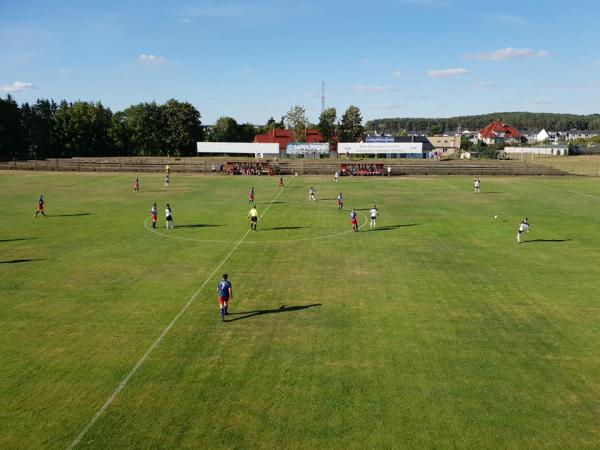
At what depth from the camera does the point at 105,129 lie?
10694cm

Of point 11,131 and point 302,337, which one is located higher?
point 11,131

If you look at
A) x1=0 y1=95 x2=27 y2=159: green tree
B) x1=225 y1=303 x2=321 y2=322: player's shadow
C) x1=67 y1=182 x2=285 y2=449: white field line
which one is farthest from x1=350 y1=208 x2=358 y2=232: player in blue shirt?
x1=0 y1=95 x2=27 y2=159: green tree

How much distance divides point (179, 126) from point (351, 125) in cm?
4676

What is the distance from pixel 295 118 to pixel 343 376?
124 metres

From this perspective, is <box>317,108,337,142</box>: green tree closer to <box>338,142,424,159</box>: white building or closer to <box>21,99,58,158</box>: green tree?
<box>338,142,424,159</box>: white building

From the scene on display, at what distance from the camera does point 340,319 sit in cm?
1627

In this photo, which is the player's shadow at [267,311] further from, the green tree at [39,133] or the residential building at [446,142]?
the residential building at [446,142]

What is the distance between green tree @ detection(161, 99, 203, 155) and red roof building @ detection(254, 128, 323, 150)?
1990 centimetres

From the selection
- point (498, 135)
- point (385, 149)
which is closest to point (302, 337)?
point (385, 149)

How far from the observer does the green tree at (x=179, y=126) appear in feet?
355

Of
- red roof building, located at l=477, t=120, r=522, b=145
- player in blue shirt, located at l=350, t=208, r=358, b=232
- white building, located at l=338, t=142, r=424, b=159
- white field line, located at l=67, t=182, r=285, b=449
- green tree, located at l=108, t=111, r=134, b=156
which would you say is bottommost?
white field line, located at l=67, t=182, r=285, b=449

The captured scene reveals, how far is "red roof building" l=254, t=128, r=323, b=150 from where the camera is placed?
125688 mm

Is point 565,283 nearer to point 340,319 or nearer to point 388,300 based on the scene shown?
point 388,300

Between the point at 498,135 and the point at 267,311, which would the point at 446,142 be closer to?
the point at 498,135
